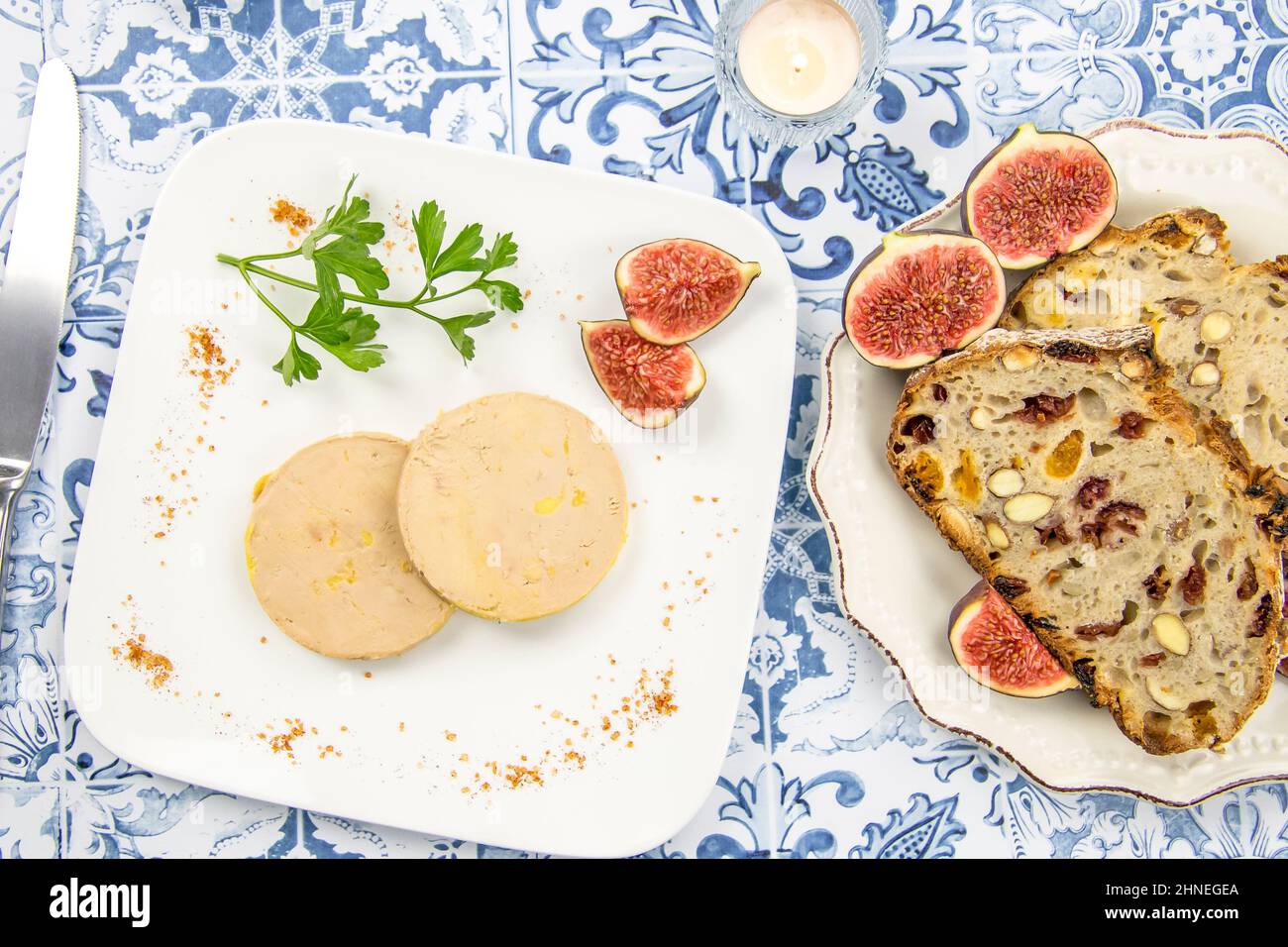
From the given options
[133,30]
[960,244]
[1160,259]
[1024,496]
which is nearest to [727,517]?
[1024,496]

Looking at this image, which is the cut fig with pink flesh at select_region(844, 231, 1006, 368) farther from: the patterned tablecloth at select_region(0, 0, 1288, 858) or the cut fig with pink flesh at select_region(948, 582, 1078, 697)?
the cut fig with pink flesh at select_region(948, 582, 1078, 697)

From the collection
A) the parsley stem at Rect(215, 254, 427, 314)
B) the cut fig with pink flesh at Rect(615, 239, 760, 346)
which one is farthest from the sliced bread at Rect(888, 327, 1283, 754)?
the parsley stem at Rect(215, 254, 427, 314)

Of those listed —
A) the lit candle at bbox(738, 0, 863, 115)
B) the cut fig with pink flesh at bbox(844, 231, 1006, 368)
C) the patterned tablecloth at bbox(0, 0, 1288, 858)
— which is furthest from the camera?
the patterned tablecloth at bbox(0, 0, 1288, 858)

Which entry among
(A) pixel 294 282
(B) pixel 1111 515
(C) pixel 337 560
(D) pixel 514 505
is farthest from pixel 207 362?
(B) pixel 1111 515

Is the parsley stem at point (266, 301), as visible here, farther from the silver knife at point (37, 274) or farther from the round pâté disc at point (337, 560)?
the silver knife at point (37, 274)

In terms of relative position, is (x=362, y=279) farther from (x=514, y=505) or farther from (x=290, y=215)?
(x=514, y=505)

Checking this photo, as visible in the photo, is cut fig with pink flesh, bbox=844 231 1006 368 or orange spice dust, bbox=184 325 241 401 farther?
orange spice dust, bbox=184 325 241 401

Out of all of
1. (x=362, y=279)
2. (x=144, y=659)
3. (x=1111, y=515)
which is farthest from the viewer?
(x=144, y=659)
